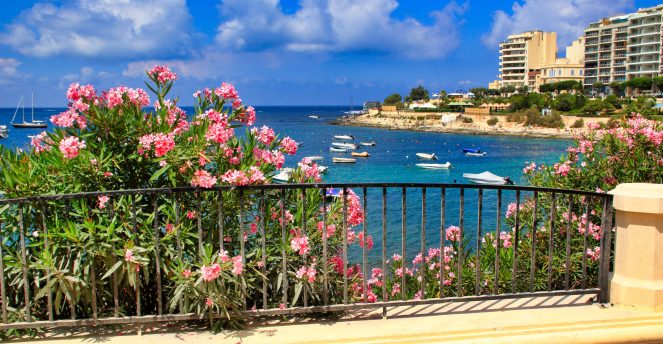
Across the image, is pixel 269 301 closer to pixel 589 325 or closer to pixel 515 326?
pixel 515 326

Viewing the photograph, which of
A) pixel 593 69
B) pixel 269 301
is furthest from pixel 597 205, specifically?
pixel 593 69

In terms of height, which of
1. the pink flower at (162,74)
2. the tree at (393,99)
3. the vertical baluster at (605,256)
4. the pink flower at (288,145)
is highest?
the tree at (393,99)

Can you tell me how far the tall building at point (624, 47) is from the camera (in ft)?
380

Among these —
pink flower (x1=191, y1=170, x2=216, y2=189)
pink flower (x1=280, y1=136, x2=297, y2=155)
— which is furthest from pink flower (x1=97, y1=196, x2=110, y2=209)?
pink flower (x1=280, y1=136, x2=297, y2=155)

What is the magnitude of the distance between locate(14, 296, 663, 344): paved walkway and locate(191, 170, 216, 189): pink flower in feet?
3.43

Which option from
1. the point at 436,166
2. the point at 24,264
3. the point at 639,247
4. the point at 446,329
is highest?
the point at 24,264

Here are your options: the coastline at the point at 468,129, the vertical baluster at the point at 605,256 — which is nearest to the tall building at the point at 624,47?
the coastline at the point at 468,129

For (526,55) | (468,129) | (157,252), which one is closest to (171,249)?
(157,252)

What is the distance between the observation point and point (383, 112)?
152 meters

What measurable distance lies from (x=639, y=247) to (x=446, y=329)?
67.7 inches

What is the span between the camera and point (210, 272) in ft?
12.2

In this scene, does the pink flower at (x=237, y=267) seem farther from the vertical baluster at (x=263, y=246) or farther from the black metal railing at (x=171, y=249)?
the vertical baluster at (x=263, y=246)

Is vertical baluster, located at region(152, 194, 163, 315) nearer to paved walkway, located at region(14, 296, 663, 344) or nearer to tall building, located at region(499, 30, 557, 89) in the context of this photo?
paved walkway, located at region(14, 296, 663, 344)

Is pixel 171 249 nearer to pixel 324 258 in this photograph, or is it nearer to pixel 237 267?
pixel 237 267
